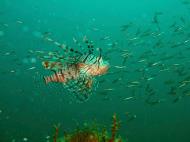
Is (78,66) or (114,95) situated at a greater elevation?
(78,66)

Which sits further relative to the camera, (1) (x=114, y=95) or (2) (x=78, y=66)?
(1) (x=114, y=95)

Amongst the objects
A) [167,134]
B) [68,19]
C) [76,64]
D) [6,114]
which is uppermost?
[68,19]

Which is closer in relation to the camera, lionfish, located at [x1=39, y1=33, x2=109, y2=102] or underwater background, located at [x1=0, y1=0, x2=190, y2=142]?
lionfish, located at [x1=39, y1=33, x2=109, y2=102]

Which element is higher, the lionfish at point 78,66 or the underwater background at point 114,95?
the lionfish at point 78,66

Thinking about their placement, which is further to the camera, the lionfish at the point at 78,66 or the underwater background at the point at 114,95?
the underwater background at the point at 114,95

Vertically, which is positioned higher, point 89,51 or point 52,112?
point 89,51

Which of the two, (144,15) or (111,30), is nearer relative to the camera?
(111,30)

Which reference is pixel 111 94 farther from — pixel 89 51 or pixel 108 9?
pixel 108 9

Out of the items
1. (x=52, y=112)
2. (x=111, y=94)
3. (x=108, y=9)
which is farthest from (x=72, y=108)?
(x=108, y=9)
